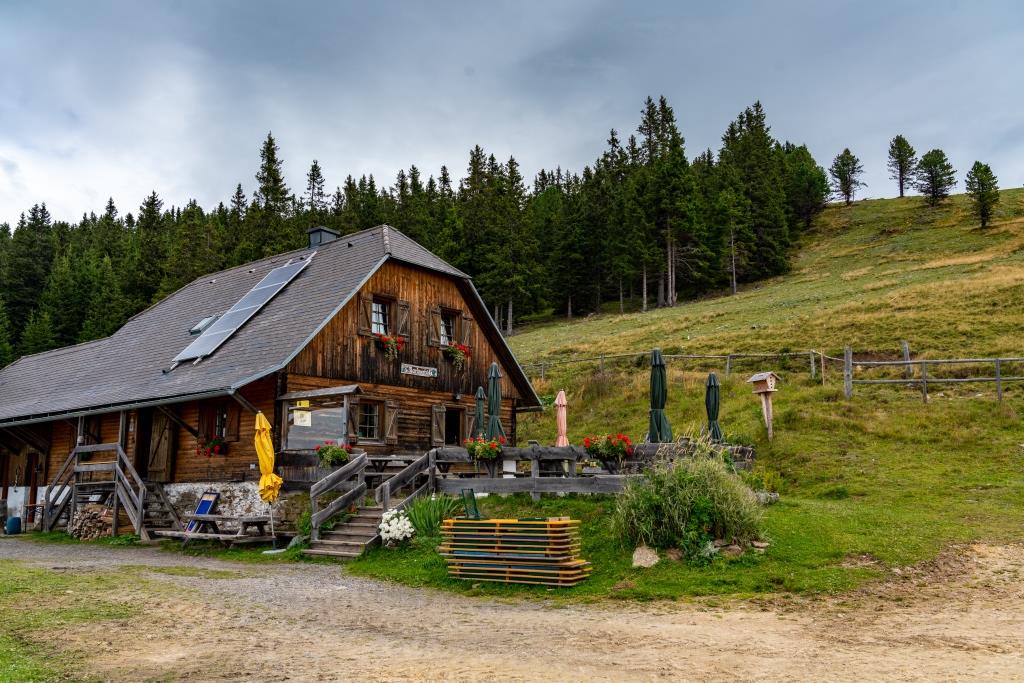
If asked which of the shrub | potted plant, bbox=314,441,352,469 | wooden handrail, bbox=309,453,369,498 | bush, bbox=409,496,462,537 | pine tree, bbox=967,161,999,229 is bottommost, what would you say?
the shrub

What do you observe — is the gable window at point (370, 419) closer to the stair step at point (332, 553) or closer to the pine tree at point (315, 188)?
the stair step at point (332, 553)

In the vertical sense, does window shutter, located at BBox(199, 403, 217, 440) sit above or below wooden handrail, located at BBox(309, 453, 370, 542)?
above

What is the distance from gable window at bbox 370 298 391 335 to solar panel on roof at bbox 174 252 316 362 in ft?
10.6

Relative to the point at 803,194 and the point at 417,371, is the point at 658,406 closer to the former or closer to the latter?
the point at 417,371

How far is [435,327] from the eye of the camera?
22484 millimetres

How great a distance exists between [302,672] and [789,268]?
2557 inches

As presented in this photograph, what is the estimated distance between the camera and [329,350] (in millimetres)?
19562

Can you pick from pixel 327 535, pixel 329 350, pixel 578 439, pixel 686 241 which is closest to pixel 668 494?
pixel 327 535

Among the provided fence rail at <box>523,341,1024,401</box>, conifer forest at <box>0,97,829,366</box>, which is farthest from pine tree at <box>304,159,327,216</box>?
fence rail at <box>523,341,1024,401</box>

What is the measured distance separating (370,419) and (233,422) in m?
3.43

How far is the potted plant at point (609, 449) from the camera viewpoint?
1358cm

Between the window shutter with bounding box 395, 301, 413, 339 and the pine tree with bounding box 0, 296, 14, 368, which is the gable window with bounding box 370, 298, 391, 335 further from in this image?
the pine tree with bounding box 0, 296, 14, 368

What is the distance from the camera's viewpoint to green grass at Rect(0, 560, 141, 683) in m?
6.45

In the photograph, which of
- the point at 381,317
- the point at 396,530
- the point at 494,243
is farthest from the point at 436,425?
the point at 494,243
